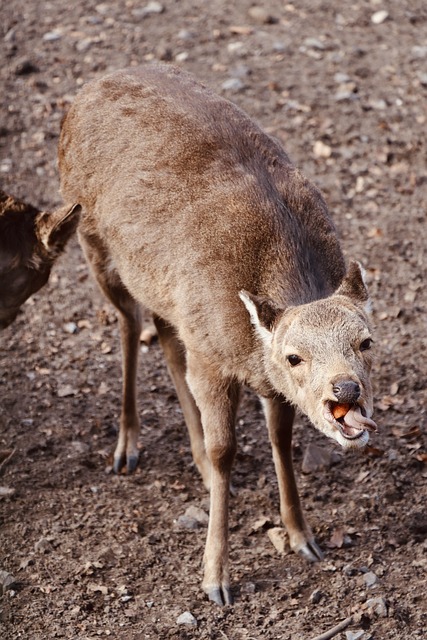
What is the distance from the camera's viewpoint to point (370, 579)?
6.04m

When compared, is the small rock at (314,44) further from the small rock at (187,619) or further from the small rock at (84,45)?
the small rock at (187,619)

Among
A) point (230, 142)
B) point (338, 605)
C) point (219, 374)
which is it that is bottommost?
point (338, 605)

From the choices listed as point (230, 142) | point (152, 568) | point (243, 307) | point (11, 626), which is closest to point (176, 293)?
point (243, 307)

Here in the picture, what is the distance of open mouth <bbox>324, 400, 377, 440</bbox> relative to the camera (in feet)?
16.2

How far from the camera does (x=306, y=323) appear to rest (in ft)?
17.4

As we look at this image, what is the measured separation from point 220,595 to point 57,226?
227 centimetres

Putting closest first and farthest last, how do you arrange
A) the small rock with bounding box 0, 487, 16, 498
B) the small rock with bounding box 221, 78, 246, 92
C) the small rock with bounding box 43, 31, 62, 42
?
1. the small rock with bounding box 0, 487, 16, 498
2. the small rock with bounding box 221, 78, 246, 92
3. the small rock with bounding box 43, 31, 62, 42

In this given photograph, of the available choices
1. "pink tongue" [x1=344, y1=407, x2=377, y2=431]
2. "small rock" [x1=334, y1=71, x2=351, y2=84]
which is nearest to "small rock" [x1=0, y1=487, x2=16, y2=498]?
"pink tongue" [x1=344, y1=407, x2=377, y2=431]

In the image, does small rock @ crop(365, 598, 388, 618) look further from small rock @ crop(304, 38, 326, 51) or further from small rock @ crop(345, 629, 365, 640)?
small rock @ crop(304, 38, 326, 51)

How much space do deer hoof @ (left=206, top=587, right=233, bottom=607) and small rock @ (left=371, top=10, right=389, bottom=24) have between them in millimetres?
7305

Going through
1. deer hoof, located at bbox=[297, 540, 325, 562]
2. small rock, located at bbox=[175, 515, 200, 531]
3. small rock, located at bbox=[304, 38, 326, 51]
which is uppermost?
small rock, located at bbox=[304, 38, 326, 51]

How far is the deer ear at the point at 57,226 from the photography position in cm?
603

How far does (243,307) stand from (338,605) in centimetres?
172

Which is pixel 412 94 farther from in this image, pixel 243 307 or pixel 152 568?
pixel 152 568
